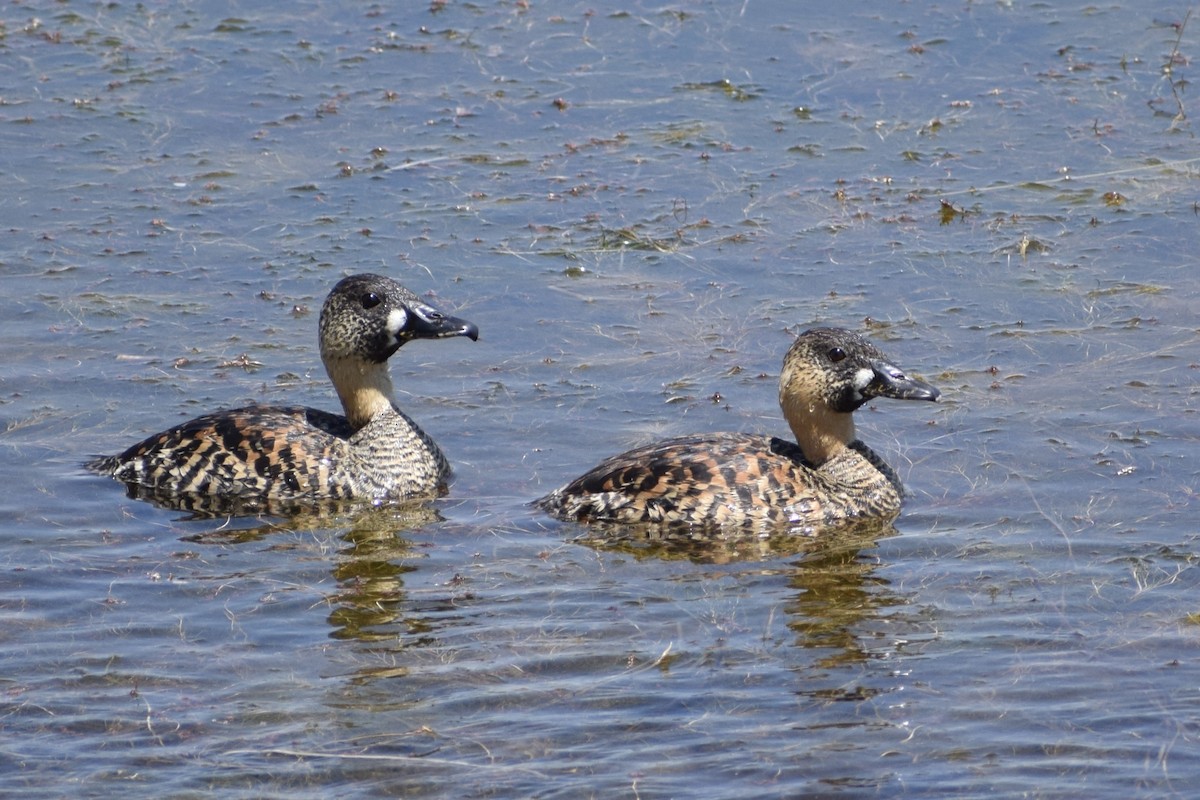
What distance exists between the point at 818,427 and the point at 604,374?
2.04 m

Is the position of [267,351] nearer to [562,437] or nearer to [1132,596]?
[562,437]

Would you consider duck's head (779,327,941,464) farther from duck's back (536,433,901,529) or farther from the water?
the water

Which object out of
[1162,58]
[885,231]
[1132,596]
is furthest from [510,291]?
[1162,58]

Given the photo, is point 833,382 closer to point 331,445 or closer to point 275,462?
point 331,445

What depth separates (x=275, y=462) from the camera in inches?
423

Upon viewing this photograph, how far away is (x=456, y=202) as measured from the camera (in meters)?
14.9

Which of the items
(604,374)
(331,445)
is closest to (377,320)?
(331,445)

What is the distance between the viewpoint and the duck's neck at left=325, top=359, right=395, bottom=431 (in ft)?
36.7

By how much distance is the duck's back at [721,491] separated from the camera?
10109mm

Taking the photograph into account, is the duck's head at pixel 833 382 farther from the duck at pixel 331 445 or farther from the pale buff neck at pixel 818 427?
the duck at pixel 331 445

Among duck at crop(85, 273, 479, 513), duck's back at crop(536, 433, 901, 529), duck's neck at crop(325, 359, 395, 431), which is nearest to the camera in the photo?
duck's back at crop(536, 433, 901, 529)

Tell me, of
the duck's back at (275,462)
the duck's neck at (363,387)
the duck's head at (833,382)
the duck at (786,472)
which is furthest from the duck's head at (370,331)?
the duck's head at (833,382)

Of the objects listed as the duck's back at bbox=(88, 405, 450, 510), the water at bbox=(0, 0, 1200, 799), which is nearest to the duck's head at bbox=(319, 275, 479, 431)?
the duck's back at bbox=(88, 405, 450, 510)

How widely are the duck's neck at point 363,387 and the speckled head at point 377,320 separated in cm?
6
